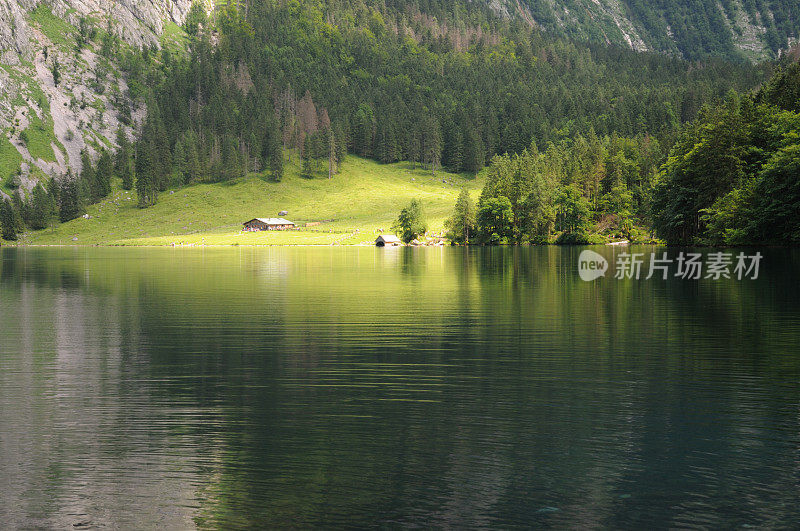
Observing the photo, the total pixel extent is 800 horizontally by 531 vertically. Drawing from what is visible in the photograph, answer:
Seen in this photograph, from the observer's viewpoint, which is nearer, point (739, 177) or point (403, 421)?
point (403, 421)

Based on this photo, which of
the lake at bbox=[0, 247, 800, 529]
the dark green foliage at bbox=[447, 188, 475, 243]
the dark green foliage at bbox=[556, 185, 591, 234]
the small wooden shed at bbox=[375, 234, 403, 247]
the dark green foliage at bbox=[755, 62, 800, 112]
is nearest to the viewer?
the lake at bbox=[0, 247, 800, 529]

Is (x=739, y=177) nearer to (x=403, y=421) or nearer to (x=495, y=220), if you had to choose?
(x=495, y=220)

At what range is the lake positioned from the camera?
489 inches

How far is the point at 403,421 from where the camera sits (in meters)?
17.4

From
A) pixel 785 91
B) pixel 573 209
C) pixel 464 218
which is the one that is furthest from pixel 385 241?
pixel 785 91

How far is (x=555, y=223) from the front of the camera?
196250 mm

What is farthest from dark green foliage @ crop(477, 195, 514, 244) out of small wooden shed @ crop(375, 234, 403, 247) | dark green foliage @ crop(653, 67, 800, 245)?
dark green foliage @ crop(653, 67, 800, 245)

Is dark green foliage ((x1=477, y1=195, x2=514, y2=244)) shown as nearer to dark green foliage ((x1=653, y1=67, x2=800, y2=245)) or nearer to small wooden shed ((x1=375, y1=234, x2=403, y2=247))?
small wooden shed ((x1=375, y1=234, x2=403, y2=247))

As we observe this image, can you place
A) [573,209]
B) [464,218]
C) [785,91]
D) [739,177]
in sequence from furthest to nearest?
1. [464,218]
2. [573,209]
3. [785,91]
4. [739,177]

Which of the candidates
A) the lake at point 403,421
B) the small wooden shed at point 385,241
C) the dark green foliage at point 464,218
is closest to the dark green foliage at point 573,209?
the dark green foliage at point 464,218

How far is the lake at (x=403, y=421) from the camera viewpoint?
12.4 m

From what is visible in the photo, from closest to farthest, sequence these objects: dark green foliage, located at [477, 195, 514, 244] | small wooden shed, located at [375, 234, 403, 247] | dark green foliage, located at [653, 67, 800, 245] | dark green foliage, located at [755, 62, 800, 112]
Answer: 1. dark green foliage, located at [653, 67, 800, 245]
2. dark green foliage, located at [755, 62, 800, 112]
3. dark green foliage, located at [477, 195, 514, 244]
4. small wooden shed, located at [375, 234, 403, 247]

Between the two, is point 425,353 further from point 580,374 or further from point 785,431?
point 785,431

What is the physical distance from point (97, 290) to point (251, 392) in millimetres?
44254
